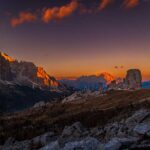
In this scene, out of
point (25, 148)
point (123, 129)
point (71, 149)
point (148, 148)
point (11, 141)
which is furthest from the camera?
point (11, 141)

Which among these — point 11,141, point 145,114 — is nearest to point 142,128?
point 145,114

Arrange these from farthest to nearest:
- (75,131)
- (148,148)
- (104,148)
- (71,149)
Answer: (75,131) → (71,149) → (104,148) → (148,148)

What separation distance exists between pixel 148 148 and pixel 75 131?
3385 cm

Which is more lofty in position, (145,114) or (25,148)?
(145,114)

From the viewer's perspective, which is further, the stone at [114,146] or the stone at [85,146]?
the stone at [85,146]

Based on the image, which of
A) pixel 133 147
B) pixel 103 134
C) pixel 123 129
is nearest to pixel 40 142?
pixel 103 134

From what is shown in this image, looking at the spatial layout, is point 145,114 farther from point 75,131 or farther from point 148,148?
point 148,148

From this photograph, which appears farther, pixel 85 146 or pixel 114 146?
pixel 85 146

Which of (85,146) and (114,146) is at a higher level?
(85,146)

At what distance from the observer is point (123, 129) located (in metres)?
49.8

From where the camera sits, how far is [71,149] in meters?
35.0

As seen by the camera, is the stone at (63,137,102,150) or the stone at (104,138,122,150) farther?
the stone at (63,137,102,150)

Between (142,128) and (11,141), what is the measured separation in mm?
49383

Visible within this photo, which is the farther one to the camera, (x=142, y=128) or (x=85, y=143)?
(x=142, y=128)
